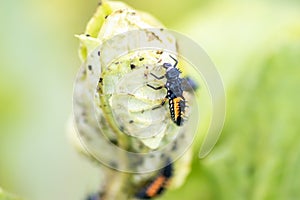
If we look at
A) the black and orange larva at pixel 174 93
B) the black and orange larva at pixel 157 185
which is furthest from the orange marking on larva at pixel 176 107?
the black and orange larva at pixel 157 185

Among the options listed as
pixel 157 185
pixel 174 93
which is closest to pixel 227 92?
pixel 157 185

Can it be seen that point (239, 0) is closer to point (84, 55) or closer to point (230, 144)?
point (230, 144)

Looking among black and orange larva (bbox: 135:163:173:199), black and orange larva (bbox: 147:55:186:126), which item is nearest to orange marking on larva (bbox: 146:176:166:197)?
black and orange larva (bbox: 135:163:173:199)

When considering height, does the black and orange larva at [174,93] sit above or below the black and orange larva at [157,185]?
above

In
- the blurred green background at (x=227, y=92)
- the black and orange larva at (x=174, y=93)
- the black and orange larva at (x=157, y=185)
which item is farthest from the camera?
the blurred green background at (x=227, y=92)

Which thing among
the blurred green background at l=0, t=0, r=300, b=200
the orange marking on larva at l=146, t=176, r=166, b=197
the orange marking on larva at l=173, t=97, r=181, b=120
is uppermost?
the blurred green background at l=0, t=0, r=300, b=200

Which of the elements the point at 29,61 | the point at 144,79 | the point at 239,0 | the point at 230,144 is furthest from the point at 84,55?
the point at 29,61

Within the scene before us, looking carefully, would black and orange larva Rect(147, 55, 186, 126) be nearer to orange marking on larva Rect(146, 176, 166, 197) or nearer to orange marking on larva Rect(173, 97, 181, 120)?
orange marking on larva Rect(173, 97, 181, 120)

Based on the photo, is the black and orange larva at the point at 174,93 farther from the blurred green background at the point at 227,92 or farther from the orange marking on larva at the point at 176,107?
the blurred green background at the point at 227,92
